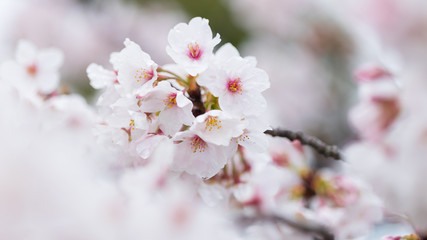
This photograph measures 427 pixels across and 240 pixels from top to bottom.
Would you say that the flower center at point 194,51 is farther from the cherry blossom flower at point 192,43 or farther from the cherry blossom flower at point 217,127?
the cherry blossom flower at point 217,127

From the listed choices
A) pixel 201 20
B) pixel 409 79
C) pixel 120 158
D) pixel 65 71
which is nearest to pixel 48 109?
pixel 120 158

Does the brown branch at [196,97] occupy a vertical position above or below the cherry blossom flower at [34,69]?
below

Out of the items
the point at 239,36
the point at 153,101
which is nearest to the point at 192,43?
the point at 153,101

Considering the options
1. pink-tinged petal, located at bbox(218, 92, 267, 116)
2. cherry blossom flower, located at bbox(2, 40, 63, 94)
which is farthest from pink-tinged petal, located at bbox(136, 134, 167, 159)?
cherry blossom flower, located at bbox(2, 40, 63, 94)

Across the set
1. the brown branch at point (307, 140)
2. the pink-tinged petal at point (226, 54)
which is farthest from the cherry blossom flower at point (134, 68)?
the brown branch at point (307, 140)

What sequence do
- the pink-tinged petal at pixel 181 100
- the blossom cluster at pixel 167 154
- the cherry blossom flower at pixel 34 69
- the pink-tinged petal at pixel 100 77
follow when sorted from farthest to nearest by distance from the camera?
Result: 1. the cherry blossom flower at pixel 34 69
2. the pink-tinged petal at pixel 100 77
3. the pink-tinged petal at pixel 181 100
4. the blossom cluster at pixel 167 154

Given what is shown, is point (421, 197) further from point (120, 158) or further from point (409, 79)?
point (120, 158)

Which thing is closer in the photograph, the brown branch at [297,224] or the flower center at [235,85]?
the flower center at [235,85]

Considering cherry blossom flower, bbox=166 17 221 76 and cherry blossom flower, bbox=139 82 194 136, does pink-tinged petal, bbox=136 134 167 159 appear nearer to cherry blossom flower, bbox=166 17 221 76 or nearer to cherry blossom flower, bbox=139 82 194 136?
cherry blossom flower, bbox=139 82 194 136
